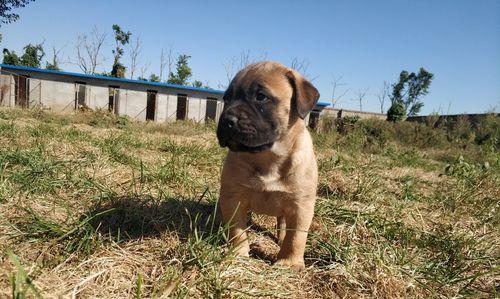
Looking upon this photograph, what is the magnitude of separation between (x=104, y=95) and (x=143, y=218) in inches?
1025

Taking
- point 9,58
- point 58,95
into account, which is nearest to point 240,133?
point 58,95

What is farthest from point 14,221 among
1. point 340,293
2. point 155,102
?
point 155,102

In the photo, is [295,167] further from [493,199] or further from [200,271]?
[493,199]

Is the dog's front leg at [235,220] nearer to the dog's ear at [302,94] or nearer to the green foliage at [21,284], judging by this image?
the dog's ear at [302,94]

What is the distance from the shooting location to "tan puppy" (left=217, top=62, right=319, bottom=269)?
239 cm

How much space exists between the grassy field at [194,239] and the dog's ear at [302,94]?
1039 millimetres

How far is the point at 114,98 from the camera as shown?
25984mm

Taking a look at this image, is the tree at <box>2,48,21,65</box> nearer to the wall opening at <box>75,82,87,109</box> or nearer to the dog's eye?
the wall opening at <box>75,82,87,109</box>

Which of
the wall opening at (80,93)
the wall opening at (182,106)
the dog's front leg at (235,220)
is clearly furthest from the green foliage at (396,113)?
the dog's front leg at (235,220)

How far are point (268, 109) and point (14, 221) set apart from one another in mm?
2036

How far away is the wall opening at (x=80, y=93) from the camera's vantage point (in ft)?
82.9

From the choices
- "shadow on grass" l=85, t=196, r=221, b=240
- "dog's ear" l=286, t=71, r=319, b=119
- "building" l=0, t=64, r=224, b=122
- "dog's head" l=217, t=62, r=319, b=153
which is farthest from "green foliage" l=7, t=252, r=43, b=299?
"building" l=0, t=64, r=224, b=122

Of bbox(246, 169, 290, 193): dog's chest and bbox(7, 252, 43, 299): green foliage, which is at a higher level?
bbox(246, 169, 290, 193): dog's chest

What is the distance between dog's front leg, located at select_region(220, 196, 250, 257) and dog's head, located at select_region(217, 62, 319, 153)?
44cm
